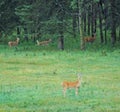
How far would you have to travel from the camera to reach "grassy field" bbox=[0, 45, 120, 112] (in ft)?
55.4

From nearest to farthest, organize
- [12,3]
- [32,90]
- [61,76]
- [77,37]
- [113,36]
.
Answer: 1. [32,90]
2. [61,76]
3. [113,36]
4. [12,3]
5. [77,37]

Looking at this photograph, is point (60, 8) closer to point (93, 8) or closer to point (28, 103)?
point (93, 8)

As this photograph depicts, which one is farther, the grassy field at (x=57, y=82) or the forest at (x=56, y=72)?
the forest at (x=56, y=72)

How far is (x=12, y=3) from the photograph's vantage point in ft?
178

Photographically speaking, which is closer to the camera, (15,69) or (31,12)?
(15,69)

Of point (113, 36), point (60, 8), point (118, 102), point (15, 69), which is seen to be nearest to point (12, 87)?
point (118, 102)

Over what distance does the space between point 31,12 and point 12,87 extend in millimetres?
26106

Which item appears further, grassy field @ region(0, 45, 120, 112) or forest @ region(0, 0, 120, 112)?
forest @ region(0, 0, 120, 112)

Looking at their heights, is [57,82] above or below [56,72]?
above

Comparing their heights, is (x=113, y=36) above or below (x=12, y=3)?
below

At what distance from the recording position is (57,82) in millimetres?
23125

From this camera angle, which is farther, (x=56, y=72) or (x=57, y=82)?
(x=56, y=72)

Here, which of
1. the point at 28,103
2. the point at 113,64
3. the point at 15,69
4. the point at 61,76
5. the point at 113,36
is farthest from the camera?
the point at 113,36

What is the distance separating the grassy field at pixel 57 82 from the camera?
16.9m
